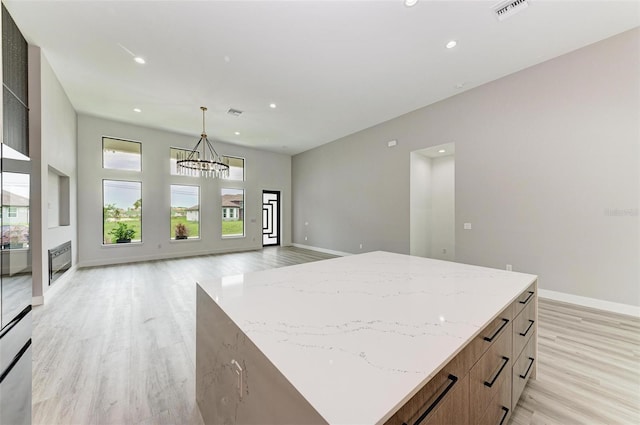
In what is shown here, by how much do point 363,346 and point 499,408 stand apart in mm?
1112

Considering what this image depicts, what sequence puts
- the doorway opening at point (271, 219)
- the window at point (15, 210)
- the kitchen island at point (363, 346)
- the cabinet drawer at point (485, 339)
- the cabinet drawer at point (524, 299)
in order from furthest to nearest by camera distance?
1. the doorway opening at point (271, 219)
2. the cabinet drawer at point (524, 299)
3. the window at point (15, 210)
4. the cabinet drawer at point (485, 339)
5. the kitchen island at point (363, 346)

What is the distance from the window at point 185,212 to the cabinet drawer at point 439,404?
769 centimetres

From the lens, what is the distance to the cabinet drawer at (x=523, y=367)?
5.06 feet

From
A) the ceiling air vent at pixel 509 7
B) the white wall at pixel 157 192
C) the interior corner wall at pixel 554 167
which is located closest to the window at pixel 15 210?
the ceiling air vent at pixel 509 7

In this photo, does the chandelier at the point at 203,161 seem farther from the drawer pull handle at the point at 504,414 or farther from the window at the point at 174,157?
the drawer pull handle at the point at 504,414

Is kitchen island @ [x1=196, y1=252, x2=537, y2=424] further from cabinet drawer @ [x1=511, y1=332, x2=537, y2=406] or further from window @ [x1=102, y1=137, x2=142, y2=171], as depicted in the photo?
window @ [x1=102, y1=137, x2=142, y2=171]

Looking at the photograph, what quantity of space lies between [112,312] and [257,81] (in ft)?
13.1

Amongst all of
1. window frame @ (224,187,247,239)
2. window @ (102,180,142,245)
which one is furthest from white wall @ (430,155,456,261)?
window @ (102,180,142,245)

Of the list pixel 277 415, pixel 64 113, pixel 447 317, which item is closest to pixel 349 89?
pixel 447 317

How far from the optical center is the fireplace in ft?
12.8

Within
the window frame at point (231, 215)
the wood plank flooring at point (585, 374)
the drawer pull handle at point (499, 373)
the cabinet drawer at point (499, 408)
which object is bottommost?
the wood plank flooring at point (585, 374)

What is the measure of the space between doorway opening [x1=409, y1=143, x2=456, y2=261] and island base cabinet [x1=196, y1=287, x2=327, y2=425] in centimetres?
489

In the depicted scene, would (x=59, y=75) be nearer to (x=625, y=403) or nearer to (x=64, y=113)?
(x=64, y=113)

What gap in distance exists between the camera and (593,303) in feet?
11.0
